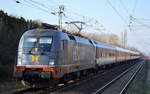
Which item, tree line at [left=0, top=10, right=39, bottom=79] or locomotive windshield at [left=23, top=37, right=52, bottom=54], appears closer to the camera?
locomotive windshield at [left=23, top=37, right=52, bottom=54]

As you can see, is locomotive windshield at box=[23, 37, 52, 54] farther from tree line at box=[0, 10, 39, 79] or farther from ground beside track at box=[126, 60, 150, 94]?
ground beside track at box=[126, 60, 150, 94]

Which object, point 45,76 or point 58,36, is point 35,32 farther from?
point 45,76

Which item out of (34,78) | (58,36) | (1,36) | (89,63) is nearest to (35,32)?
(58,36)

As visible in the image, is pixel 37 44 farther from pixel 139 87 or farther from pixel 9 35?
pixel 9 35

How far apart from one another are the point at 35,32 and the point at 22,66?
213 centimetres

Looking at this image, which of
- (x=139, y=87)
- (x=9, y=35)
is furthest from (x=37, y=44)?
(x=9, y=35)

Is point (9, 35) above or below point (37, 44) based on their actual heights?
above

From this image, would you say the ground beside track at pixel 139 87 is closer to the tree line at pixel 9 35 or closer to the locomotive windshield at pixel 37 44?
the locomotive windshield at pixel 37 44

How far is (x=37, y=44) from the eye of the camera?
44.5 ft

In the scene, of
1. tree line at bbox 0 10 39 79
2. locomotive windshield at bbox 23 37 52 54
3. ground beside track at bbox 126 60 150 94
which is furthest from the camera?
tree line at bbox 0 10 39 79

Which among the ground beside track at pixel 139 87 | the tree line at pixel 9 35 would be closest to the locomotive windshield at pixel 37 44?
the tree line at pixel 9 35

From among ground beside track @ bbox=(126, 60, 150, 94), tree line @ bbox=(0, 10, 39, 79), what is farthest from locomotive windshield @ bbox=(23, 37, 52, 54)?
ground beside track @ bbox=(126, 60, 150, 94)

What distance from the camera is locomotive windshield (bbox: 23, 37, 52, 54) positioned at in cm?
1337

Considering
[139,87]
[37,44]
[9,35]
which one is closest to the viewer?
[37,44]
